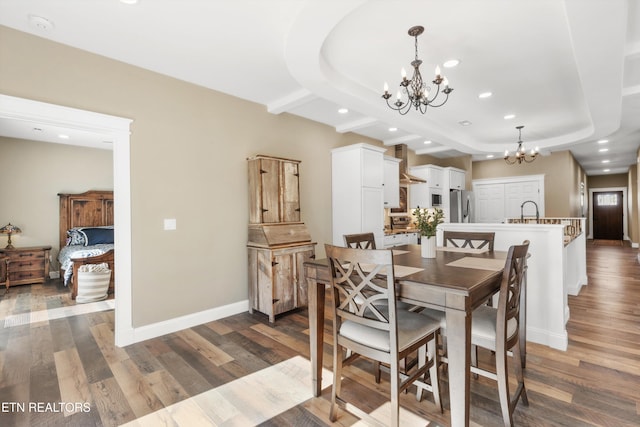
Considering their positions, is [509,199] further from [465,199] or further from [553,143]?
[553,143]

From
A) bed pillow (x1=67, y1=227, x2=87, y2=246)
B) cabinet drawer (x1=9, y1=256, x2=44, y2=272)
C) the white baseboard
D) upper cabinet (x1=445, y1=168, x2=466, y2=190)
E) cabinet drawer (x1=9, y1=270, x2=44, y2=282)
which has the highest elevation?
upper cabinet (x1=445, y1=168, x2=466, y2=190)

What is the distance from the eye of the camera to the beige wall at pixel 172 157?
8.60 feet

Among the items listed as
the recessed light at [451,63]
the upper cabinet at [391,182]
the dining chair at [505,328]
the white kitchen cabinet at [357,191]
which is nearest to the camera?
the dining chair at [505,328]

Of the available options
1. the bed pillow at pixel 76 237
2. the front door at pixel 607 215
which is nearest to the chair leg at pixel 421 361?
the bed pillow at pixel 76 237

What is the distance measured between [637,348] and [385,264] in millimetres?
2859

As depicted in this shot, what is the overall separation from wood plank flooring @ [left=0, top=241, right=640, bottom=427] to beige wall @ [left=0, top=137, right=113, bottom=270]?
111 inches

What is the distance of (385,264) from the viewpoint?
60.7 inches

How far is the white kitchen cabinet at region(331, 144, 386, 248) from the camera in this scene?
474cm

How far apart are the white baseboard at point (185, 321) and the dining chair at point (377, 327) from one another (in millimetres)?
2169

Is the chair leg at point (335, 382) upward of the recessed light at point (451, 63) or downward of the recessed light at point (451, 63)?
downward

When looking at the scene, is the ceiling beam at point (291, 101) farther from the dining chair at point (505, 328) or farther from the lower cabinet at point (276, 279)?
the dining chair at point (505, 328)

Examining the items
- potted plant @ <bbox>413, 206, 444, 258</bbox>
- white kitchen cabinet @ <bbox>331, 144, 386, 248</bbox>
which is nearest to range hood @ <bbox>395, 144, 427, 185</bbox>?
white kitchen cabinet @ <bbox>331, 144, 386, 248</bbox>

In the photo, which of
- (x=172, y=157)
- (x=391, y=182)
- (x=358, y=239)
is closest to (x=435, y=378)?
(x=358, y=239)

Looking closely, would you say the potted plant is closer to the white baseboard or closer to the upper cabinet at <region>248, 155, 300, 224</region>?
the upper cabinet at <region>248, 155, 300, 224</region>
